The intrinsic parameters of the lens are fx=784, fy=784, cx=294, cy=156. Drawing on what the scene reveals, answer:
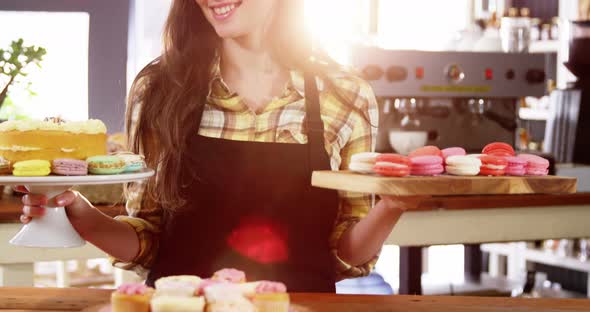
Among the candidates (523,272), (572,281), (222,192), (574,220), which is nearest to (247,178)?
(222,192)

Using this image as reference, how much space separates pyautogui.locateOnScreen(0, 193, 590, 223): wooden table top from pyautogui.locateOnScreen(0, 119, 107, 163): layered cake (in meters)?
0.77

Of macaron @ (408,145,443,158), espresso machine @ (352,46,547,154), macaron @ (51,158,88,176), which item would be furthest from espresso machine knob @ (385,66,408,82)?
macaron @ (51,158,88,176)

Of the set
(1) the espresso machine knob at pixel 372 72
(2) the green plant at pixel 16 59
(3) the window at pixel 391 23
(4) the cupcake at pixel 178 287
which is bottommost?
(4) the cupcake at pixel 178 287

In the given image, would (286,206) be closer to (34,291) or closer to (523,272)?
(34,291)

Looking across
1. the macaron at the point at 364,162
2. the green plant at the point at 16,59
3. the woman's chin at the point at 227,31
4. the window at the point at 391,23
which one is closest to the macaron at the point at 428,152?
the macaron at the point at 364,162

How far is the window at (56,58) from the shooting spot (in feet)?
18.3

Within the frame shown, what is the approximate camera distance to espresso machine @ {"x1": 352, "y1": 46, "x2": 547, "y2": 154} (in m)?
2.68

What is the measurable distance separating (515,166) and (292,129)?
516 mm

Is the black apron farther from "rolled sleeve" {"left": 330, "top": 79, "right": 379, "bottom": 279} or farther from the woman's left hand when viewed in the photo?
the woman's left hand

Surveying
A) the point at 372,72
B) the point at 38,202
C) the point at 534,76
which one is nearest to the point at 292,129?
the point at 38,202

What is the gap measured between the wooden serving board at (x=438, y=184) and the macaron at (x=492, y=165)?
2.4 inches

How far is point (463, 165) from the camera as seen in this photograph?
1.26 meters

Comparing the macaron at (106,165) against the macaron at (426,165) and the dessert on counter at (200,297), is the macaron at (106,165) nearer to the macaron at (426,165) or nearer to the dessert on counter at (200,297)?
the dessert on counter at (200,297)

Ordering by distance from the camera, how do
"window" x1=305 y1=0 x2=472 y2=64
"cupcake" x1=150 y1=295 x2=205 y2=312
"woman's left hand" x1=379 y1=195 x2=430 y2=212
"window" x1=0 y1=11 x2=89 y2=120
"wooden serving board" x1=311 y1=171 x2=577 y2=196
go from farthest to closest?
"window" x1=0 y1=11 x2=89 y2=120 < "window" x1=305 y1=0 x2=472 y2=64 < "woman's left hand" x1=379 y1=195 x2=430 y2=212 < "wooden serving board" x1=311 y1=171 x2=577 y2=196 < "cupcake" x1=150 y1=295 x2=205 y2=312
